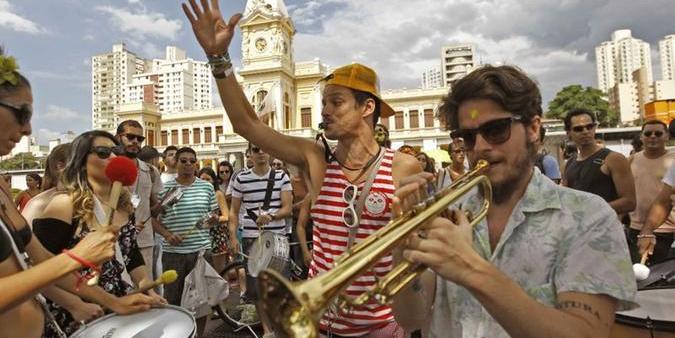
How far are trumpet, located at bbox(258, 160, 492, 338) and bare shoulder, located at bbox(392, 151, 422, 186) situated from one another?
1.07 metres

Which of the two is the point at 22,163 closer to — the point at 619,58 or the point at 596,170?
the point at 596,170

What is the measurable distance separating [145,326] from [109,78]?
509 ft

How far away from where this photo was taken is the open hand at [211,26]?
231cm

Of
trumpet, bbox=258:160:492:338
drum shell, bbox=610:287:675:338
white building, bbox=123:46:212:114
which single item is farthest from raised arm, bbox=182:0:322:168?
Answer: white building, bbox=123:46:212:114

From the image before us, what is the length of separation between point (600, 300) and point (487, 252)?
0.35 metres

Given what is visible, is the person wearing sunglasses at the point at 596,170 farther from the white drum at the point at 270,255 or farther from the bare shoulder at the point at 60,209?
the bare shoulder at the point at 60,209

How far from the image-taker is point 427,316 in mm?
1666

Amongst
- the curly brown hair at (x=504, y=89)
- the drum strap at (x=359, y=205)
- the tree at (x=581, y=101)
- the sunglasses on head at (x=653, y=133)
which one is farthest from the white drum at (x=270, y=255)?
the tree at (x=581, y=101)

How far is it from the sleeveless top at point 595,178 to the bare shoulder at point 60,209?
14.5 feet

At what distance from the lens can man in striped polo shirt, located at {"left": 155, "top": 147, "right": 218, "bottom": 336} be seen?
16.2 ft

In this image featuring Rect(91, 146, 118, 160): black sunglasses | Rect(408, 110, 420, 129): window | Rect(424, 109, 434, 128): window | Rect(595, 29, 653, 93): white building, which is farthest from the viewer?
Rect(595, 29, 653, 93): white building

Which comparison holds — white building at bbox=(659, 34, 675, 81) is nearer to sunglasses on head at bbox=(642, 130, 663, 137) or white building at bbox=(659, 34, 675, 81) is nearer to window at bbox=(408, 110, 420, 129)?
window at bbox=(408, 110, 420, 129)

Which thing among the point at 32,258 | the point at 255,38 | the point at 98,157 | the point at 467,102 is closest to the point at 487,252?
the point at 467,102

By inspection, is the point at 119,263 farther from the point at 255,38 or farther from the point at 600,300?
the point at 255,38
